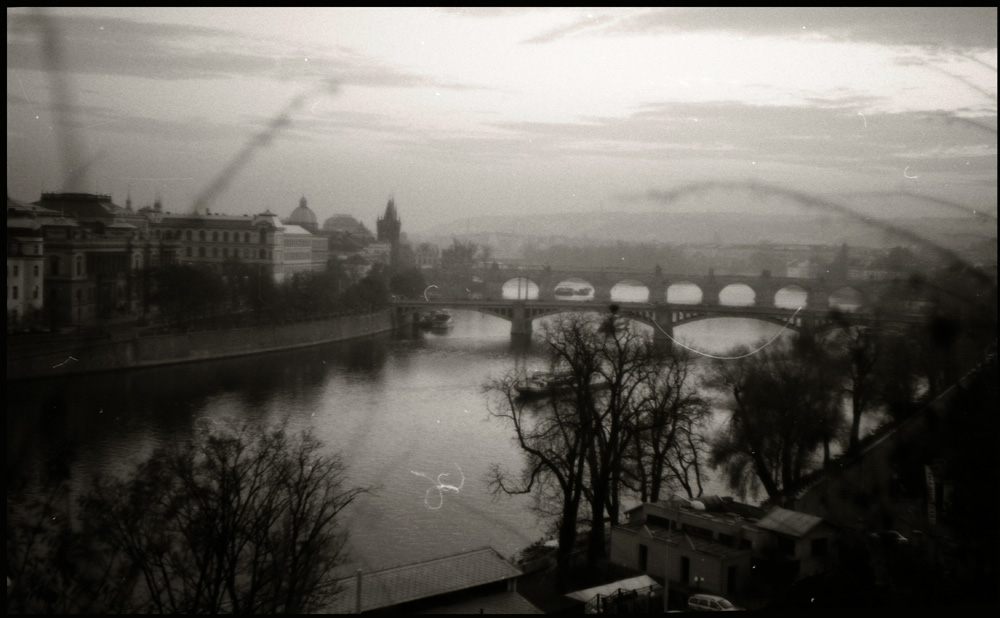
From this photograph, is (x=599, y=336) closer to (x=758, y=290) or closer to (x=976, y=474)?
(x=976, y=474)

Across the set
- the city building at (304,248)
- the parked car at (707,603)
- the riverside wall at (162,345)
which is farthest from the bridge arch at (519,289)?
the parked car at (707,603)

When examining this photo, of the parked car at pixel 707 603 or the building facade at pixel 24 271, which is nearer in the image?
the parked car at pixel 707 603

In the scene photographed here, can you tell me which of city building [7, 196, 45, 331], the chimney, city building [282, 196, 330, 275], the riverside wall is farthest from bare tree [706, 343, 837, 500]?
city building [7, 196, 45, 331]

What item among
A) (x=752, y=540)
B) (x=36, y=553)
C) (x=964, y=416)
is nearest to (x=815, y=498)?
(x=964, y=416)

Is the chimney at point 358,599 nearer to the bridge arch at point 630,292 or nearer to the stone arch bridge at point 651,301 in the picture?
the stone arch bridge at point 651,301

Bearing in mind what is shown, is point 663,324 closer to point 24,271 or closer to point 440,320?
point 440,320

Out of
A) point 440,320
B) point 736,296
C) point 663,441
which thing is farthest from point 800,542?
point 736,296
